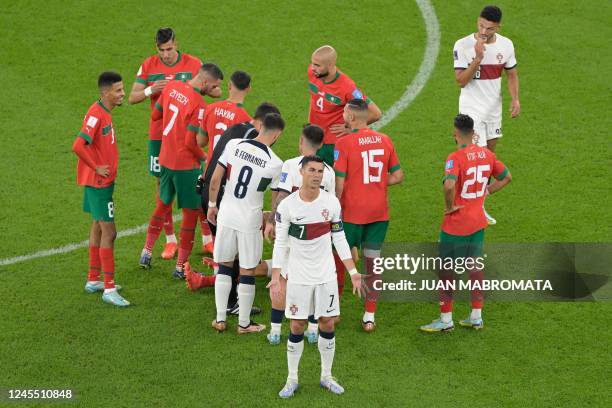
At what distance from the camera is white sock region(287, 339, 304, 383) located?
8.61 metres

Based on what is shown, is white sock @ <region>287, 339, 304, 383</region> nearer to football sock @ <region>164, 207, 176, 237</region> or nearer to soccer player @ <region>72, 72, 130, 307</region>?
soccer player @ <region>72, 72, 130, 307</region>

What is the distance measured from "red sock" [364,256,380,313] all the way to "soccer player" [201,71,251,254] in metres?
1.89

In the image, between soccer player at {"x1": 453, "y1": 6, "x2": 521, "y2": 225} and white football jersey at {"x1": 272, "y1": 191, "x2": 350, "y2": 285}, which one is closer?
white football jersey at {"x1": 272, "y1": 191, "x2": 350, "y2": 285}

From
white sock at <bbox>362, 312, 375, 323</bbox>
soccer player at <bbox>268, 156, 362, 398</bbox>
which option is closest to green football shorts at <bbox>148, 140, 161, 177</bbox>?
white sock at <bbox>362, 312, 375, 323</bbox>

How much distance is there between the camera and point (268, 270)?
10906 mm

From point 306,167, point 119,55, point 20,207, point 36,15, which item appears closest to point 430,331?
point 306,167

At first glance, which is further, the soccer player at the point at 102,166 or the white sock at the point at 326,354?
the soccer player at the point at 102,166

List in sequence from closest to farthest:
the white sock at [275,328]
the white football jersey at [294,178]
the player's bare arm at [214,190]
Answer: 1. the white football jersey at [294,178]
2. the player's bare arm at [214,190]
3. the white sock at [275,328]

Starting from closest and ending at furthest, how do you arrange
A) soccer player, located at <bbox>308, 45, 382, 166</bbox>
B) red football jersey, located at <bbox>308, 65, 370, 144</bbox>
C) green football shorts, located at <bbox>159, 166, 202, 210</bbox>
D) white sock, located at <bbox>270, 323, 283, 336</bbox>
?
white sock, located at <bbox>270, 323, 283, 336</bbox> → soccer player, located at <bbox>308, 45, 382, 166</bbox> → red football jersey, located at <bbox>308, 65, 370, 144</bbox> → green football shorts, located at <bbox>159, 166, 202, 210</bbox>

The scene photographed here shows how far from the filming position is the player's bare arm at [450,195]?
9461mm

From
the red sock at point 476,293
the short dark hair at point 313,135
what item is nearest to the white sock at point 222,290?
the short dark hair at point 313,135

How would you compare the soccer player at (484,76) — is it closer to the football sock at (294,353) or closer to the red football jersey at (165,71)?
the red football jersey at (165,71)

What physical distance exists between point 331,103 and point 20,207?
13.9 feet

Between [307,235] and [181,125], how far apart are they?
287 centimetres
